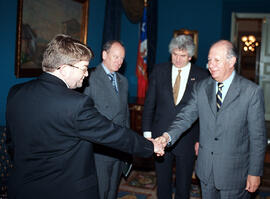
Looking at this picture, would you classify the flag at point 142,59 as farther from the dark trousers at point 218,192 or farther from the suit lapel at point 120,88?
the dark trousers at point 218,192

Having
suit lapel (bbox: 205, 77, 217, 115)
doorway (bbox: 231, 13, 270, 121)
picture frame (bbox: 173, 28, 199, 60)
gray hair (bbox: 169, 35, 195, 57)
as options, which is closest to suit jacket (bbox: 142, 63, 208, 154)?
gray hair (bbox: 169, 35, 195, 57)

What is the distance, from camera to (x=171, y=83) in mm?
2801

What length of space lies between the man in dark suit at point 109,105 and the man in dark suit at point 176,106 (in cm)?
36

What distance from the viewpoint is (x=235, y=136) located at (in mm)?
2084

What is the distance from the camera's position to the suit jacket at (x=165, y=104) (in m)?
2.74

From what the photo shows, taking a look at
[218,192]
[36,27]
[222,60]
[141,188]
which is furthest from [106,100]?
[141,188]

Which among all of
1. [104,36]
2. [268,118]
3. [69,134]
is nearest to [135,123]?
[104,36]

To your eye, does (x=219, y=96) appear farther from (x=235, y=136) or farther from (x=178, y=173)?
(x=178, y=173)

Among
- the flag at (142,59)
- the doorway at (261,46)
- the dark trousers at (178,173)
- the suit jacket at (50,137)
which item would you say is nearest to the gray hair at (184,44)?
the dark trousers at (178,173)

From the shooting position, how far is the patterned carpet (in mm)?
3541

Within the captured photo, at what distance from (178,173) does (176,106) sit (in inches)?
26.3

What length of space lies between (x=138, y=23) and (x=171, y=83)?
3.62 meters

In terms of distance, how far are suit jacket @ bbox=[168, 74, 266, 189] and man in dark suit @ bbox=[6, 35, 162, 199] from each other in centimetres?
95

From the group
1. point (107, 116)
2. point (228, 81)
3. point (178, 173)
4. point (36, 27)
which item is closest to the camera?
point (228, 81)
